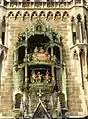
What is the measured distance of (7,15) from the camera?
1867cm

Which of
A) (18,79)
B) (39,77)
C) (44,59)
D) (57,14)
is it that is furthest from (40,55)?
(57,14)

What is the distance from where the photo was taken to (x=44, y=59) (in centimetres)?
1705

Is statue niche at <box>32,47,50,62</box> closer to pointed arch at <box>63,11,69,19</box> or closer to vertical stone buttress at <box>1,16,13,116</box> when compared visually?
vertical stone buttress at <box>1,16,13,116</box>

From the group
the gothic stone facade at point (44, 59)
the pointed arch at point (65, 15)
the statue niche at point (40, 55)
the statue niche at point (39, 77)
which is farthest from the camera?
the pointed arch at point (65, 15)

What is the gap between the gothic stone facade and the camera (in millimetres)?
15977

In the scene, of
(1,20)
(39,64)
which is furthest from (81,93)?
(1,20)

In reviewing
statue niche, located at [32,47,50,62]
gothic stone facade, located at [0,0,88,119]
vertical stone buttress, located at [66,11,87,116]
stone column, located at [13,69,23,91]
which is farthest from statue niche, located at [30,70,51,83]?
vertical stone buttress, located at [66,11,87,116]

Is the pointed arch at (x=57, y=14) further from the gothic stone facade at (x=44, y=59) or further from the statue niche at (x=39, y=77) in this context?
the statue niche at (x=39, y=77)

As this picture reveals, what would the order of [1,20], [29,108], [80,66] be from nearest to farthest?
[29,108] < [80,66] < [1,20]

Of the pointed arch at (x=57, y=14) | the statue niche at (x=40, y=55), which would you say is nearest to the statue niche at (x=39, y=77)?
the statue niche at (x=40, y=55)

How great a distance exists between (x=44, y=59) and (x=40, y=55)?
357 millimetres

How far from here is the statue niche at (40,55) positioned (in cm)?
1705

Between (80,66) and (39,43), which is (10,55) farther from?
(80,66)

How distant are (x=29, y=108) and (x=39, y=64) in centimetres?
218
